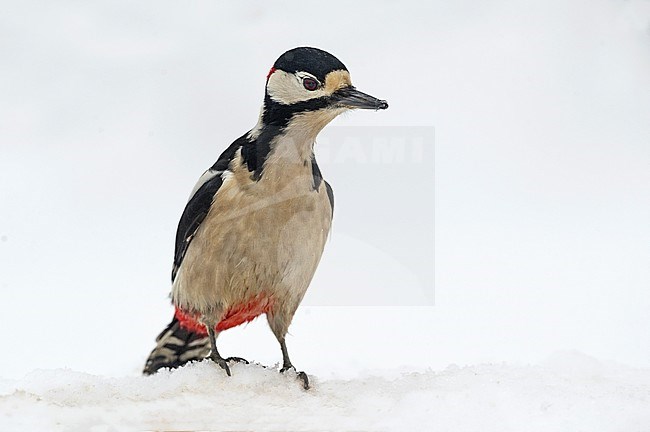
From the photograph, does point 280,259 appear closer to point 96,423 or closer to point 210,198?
point 210,198

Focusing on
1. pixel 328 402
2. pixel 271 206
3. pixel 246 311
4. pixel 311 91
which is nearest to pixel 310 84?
pixel 311 91

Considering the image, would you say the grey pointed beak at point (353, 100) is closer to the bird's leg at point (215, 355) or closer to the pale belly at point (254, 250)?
the pale belly at point (254, 250)

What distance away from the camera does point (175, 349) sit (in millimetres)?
2129

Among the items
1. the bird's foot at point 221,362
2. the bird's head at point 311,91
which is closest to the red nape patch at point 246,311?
the bird's foot at point 221,362

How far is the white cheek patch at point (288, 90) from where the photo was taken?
1.74 meters

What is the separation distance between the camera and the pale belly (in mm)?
1787

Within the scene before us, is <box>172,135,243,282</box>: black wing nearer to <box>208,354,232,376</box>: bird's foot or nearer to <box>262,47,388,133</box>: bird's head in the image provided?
<box>262,47,388,133</box>: bird's head

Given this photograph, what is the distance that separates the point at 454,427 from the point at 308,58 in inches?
30.3

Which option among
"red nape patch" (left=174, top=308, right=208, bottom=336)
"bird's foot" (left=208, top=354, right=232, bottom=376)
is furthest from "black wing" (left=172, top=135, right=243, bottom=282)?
"bird's foot" (left=208, top=354, right=232, bottom=376)

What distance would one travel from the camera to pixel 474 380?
169 cm

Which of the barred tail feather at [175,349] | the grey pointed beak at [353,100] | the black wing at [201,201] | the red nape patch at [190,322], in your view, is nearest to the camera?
the grey pointed beak at [353,100]

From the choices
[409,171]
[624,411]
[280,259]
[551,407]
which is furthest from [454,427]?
[409,171]

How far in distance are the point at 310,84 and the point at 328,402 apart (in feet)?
2.05

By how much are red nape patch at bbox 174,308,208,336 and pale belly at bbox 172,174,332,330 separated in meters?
0.08
